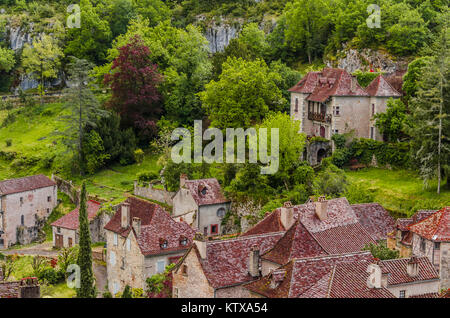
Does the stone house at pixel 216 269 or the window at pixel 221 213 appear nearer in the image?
the stone house at pixel 216 269

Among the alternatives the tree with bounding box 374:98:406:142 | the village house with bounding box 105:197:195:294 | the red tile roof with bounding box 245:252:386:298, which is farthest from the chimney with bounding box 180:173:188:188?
the red tile roof with bounding box 245:252:386:298

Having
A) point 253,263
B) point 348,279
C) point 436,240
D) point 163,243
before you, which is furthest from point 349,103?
point 348,279

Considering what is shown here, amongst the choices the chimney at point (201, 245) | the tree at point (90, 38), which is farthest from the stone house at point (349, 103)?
the tree at point (90, 38)

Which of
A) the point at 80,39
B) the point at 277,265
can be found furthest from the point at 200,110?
the point at 277,265

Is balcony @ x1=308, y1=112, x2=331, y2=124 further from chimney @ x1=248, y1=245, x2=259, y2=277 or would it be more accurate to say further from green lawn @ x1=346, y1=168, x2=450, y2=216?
chimney @ x1=248, y1=245, x2=259, y2=277

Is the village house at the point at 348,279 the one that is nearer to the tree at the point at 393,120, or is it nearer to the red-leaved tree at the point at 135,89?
the tree at the point at 393,120

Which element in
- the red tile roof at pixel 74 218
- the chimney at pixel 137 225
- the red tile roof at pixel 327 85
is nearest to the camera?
the chimney at pixel 137 225
